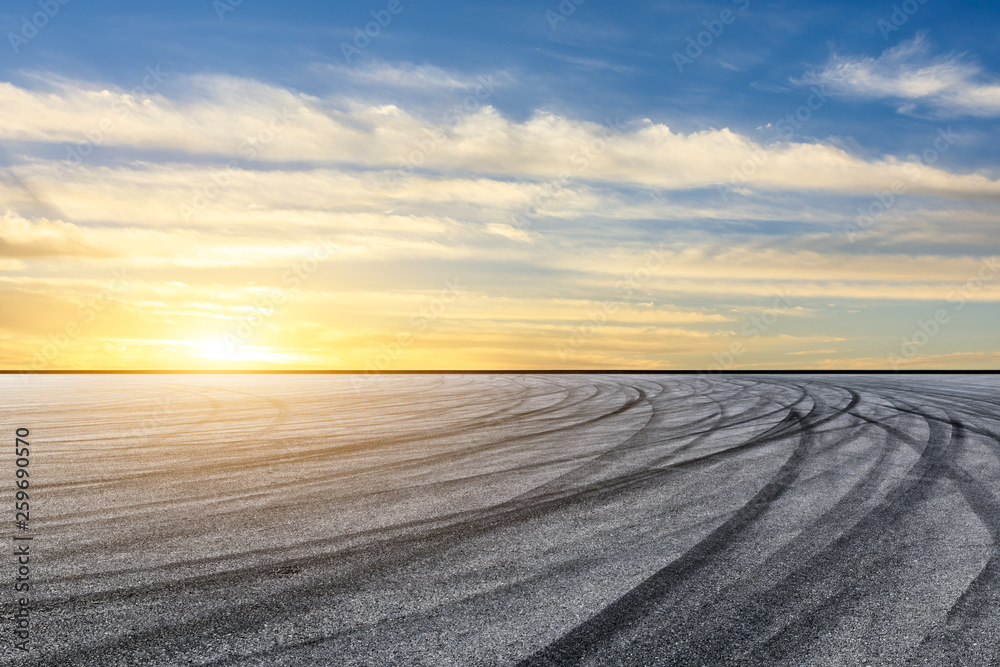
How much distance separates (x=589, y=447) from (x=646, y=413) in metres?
5.79

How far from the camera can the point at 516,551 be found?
18.2 ft

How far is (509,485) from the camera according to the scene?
8.09 metres

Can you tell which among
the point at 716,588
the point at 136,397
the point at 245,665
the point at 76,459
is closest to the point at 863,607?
the point at 716,588

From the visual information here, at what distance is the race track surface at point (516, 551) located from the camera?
12.9 feet

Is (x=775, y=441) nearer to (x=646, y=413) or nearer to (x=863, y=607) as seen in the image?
(x=646, y=413)

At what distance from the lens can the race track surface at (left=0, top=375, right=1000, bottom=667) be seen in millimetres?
3930

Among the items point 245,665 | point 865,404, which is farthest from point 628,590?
point 865,404

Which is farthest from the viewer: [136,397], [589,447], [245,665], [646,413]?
[136,397]

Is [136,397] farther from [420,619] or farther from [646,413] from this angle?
[420,619]

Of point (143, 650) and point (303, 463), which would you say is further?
point (303, 463)

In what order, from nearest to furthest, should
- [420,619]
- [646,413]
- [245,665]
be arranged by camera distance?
[245,665] → [420,619] → [646,413]

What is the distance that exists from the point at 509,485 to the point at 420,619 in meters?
3.95

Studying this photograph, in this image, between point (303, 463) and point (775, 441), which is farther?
point (775, 441)

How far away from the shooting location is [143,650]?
3.86 metres
